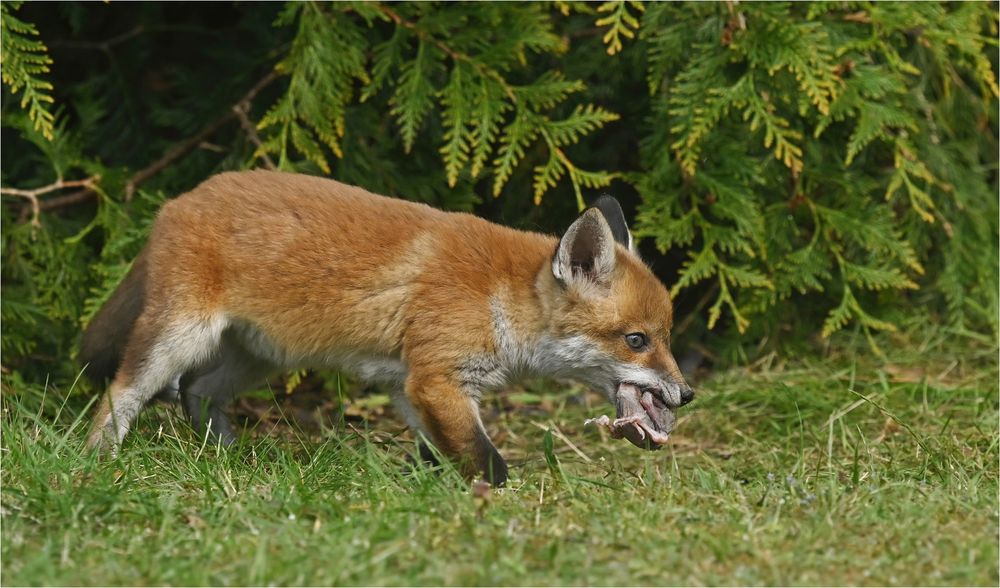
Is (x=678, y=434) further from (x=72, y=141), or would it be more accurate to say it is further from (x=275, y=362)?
(x=72, y=141)

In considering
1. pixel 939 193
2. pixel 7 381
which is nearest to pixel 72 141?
pixel 7 381

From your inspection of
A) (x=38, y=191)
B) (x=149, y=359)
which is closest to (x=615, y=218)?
(x=149, y=359)

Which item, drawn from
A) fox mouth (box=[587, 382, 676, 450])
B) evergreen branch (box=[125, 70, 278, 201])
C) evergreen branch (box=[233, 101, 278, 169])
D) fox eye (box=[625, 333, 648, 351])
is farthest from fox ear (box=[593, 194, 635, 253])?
evergreen branch (box=[125, 70, 278, 201])

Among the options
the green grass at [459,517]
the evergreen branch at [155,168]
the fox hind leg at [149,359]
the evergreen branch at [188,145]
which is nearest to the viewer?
the green grass at [459,517]

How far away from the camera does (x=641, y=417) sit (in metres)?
5.41

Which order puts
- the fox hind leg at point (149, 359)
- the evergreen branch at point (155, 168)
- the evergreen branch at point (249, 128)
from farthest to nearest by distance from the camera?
1. the evergreen branch at point (155, 168)
2. the evergreen branch at point (249, 128)
3. the fox hind leg at point (149, 359)

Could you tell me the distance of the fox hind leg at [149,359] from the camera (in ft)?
18.2

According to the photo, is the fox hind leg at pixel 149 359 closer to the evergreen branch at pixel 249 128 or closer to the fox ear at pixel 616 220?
the evergreen branch at pixel 249 128

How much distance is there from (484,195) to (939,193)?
3.14m

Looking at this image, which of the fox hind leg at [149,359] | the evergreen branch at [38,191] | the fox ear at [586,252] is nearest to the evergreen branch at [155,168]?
the evergreen branch at [38,191]

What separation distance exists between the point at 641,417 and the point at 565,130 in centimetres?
216

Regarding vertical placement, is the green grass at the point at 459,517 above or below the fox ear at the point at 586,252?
below

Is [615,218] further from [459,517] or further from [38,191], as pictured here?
[38,191]

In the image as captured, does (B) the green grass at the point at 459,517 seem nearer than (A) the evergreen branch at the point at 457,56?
Yes
